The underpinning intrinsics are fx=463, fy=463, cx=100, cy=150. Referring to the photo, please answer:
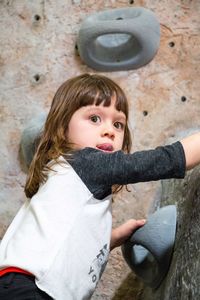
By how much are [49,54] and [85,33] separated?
15 cm

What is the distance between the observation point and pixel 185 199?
95cm

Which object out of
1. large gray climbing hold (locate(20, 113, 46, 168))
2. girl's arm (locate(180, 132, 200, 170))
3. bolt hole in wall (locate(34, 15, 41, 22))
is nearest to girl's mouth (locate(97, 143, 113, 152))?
girl's arm (locate(180, 132, 200, 170))

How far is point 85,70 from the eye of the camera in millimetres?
1374

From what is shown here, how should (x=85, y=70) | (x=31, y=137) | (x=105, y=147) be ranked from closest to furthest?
(x=105, y=147), (x=31, y=137), (x=85, y=70)

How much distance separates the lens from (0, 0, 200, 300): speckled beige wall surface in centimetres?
130

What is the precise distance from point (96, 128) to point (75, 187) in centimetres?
13

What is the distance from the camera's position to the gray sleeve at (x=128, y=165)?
2.46 feet

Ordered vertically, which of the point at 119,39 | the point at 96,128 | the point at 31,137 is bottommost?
the point at 31,137

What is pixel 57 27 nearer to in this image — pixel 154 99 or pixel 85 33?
pixel 85 33

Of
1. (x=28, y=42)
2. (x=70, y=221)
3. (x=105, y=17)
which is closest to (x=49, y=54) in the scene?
(x=28, y=42)

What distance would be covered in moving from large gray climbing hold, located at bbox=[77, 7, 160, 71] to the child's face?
410 millimetres

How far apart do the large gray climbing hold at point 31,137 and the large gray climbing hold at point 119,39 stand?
23cm

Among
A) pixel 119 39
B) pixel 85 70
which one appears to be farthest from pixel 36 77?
pixel 119 39

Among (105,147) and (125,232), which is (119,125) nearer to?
(105,147)
